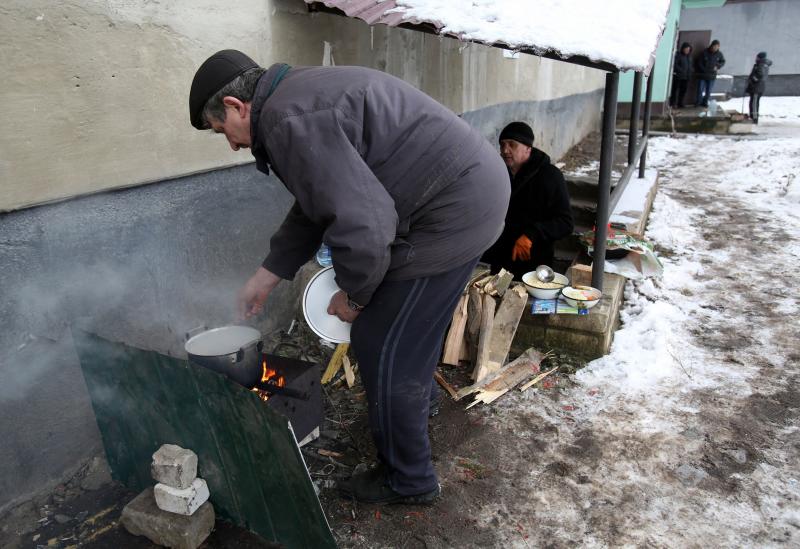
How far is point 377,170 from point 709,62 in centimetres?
2033

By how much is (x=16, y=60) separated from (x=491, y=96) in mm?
6246

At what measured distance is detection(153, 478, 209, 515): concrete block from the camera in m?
2.70

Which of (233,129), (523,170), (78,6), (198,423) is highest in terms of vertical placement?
(78,6)

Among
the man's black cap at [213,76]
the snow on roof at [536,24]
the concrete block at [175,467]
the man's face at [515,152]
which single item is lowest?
the concrete block at [175,467]

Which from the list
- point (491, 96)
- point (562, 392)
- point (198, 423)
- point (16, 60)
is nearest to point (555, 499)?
point (562, 392)

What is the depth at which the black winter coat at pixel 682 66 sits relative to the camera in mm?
18922

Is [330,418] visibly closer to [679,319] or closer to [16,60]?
[16,60]

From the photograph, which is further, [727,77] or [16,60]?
[727,77]

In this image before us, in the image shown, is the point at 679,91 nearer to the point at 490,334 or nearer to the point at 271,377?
the point at 490,334

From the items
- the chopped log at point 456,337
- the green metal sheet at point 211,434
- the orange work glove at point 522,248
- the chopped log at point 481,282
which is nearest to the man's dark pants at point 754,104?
the orange work glove at point 522,248

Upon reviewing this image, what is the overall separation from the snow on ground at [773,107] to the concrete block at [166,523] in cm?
2127

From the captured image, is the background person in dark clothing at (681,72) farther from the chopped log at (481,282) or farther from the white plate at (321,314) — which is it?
the white plate at (321,314)

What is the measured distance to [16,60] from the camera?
2.61 meters

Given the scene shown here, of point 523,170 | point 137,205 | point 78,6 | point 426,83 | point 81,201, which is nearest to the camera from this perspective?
point 78,6
